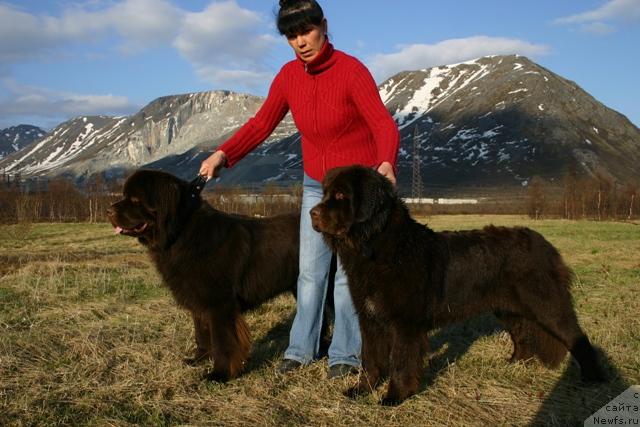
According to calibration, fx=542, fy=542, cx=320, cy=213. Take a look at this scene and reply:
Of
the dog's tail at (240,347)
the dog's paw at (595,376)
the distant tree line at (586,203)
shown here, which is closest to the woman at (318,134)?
the dog's tail at (240,347)

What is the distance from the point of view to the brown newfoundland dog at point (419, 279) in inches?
173

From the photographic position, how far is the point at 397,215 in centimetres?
453

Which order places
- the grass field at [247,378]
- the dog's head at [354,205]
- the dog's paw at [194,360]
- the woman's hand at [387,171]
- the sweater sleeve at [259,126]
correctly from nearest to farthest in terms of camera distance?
the grass field at [247,378]
the dog's head at [354,205]
the woman's hand at [387,171]
the dog's paw at [194,360]
the sweater sleeve at [259,126]

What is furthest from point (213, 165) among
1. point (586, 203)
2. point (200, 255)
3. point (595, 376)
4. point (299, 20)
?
point (586, 203)

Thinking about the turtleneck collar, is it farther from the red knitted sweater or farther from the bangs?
the bangs

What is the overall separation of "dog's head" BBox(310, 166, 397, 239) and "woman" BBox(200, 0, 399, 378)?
0.74ft

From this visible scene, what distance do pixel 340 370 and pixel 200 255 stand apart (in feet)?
5.59

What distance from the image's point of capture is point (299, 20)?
15.5 feet

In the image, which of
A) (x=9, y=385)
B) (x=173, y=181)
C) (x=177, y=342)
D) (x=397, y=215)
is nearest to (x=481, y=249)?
(x=397, y=215)

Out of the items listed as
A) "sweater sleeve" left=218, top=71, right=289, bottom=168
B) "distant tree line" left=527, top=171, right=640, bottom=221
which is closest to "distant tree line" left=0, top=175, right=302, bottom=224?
"distant tree line" left=527, top=171, right=640, bottom=221

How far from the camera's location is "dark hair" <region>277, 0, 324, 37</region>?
15.4 feet

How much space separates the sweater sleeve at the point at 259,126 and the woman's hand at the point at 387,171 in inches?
56.7

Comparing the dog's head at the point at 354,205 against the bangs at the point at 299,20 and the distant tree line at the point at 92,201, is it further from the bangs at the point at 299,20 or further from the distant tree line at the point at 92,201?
the distant tree line at the point at 92,201

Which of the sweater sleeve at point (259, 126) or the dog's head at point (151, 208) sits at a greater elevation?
the sweater sleeve at point (259, 126)
